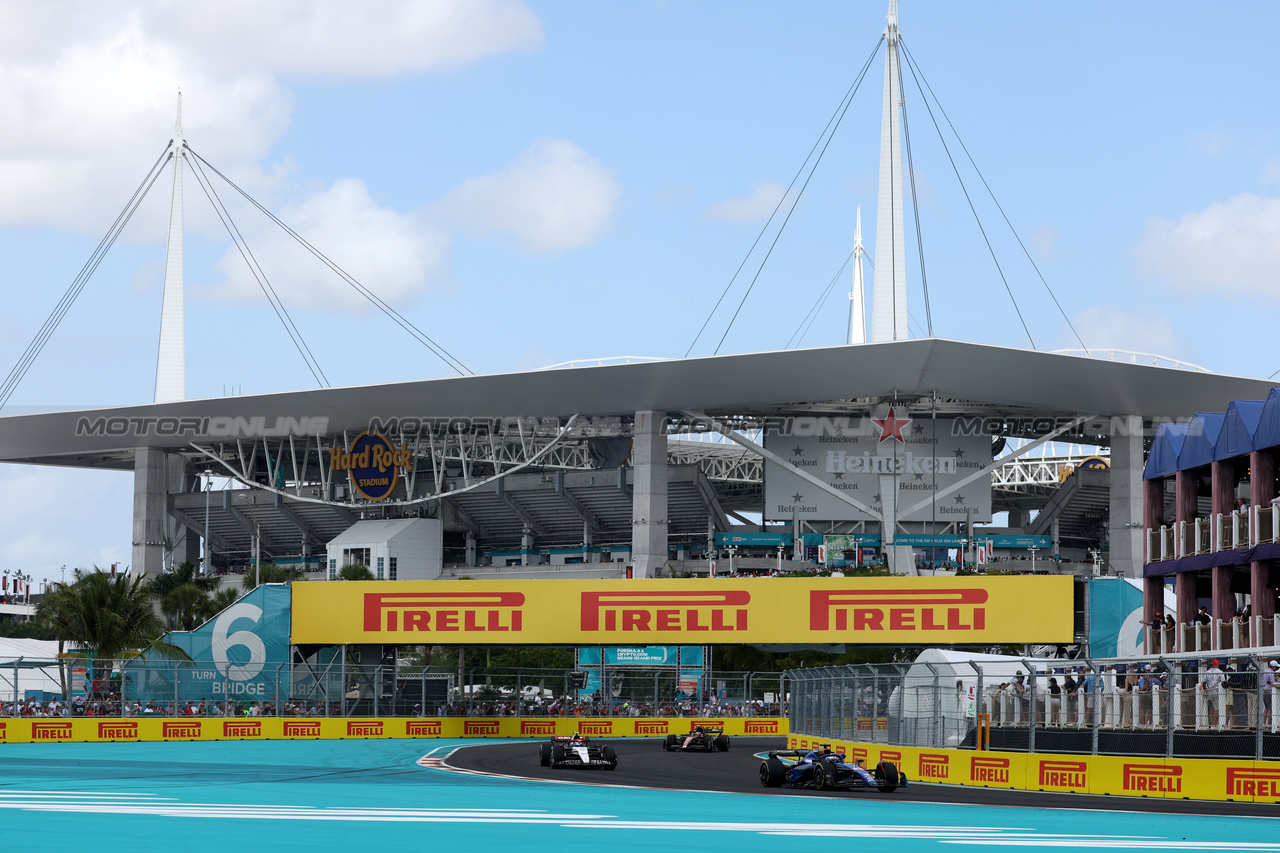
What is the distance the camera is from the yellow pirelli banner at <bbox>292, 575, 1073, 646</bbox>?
1718 inches

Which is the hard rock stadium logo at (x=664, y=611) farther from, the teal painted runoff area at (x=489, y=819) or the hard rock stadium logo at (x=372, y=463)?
the hard rock stadium logo at (x=372, y=463)

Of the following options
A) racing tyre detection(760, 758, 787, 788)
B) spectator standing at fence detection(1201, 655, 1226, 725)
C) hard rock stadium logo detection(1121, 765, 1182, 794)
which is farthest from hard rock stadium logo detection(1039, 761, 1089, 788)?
racing tyre detection(760, 758, 787, 788)

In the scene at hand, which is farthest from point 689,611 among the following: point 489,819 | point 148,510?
point 148,510

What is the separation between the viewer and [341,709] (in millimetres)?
46406

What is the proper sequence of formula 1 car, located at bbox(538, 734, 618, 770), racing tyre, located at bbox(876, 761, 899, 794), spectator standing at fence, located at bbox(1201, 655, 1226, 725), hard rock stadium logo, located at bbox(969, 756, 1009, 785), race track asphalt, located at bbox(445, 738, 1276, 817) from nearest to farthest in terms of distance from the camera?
race track asphalt, located at bbox(445, 738, 1276, 817) → spectator standing at fence, located at bbox(1201, 655, 1226, 725) → racing tyre, located at bbox(876, 761, 899, 794) → hard rock stadium logo, located at bbox(969, 756, 1009, 785) → formula 1 car, located at bbox(538, 734, 618, 770)

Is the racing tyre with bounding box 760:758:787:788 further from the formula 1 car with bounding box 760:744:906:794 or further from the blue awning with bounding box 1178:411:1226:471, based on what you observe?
the blue awning with bounding box 1178:411:1226:471

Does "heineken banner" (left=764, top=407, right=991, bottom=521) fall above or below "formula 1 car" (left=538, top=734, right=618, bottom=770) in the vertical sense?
above

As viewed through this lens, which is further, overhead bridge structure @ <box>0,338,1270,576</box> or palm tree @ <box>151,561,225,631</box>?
palm tree @ <box>151,561,225,631</box>

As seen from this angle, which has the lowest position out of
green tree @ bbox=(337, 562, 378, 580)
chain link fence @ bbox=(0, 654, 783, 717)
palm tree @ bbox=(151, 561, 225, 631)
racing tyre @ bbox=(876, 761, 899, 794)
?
chain link fence @ bbox=(0, 654, 783, 717)

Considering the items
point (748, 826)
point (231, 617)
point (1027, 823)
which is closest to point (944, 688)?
point (1027, 823)

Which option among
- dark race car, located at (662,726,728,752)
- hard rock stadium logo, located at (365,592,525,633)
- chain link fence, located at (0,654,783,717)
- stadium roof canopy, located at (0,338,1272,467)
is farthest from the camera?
stadium roof canopy, located at (0,338,1272,467)

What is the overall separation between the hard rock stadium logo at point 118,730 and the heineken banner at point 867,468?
49.0m

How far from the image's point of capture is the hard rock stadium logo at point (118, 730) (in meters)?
42.5

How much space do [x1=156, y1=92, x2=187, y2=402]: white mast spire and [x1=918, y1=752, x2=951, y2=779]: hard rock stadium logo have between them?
2956 inches
